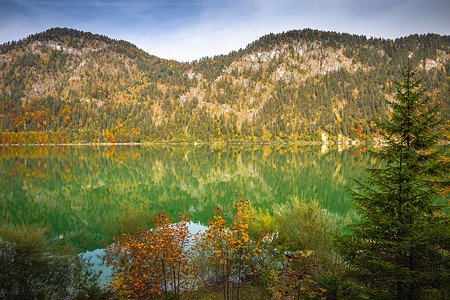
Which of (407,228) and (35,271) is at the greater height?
(407,228)

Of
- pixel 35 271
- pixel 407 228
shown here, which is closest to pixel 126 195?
pixel 35 271

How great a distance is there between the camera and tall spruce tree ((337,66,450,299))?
13.9 feet

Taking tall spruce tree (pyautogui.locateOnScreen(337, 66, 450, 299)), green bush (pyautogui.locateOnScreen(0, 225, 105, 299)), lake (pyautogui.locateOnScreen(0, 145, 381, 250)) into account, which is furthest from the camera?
lake (pyautogui.locateOnScreen(0, 145, 381, 250))

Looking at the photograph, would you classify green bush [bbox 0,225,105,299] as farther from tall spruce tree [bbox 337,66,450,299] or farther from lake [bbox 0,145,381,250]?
tall spruce tree [bbox 337,66,450,299]

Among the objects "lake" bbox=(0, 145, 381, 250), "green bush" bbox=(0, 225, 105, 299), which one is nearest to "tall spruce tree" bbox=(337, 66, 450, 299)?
"green bush" bbox=(0, 225, 105, 299)

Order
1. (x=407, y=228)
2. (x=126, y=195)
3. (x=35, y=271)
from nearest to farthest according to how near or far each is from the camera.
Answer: (x=407, y=228)
(x=35, y=271)
(x=126, y=195)

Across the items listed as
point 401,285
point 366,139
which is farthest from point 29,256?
point 366,139

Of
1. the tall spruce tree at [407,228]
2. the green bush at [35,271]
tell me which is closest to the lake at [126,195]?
the green bush at [35,271]

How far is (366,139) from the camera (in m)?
174

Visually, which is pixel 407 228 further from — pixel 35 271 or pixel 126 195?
pixel 126 195

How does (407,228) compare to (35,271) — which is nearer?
(407,228)

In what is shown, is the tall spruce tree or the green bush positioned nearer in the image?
the tall spruce tree

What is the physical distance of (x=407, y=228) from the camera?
170 inches

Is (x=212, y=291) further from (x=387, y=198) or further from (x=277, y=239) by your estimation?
(x=387, y=198)
